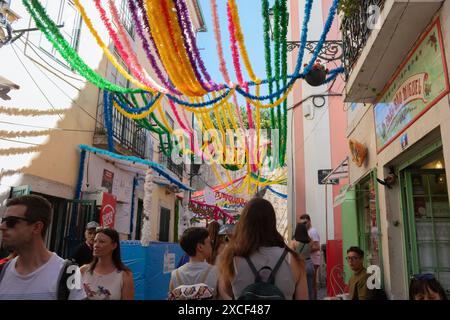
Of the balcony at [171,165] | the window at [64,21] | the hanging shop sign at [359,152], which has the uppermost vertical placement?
the window at [64,21]

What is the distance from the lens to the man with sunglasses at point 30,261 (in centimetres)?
217

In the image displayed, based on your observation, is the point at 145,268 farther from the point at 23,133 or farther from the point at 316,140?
the point at 316,140

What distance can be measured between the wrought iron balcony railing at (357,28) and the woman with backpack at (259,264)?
356 cm

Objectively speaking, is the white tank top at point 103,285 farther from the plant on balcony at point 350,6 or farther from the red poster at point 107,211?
the red poster at point 107,211

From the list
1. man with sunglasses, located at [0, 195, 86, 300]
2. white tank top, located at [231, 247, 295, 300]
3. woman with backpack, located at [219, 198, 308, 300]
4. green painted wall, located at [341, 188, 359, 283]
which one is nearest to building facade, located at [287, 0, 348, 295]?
green painted wall, located at [341, 188, 359, 283]

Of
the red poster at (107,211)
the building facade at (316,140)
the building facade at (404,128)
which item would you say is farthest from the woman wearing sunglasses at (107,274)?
the building facade at (316,140)

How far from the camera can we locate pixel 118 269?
11.3 feet

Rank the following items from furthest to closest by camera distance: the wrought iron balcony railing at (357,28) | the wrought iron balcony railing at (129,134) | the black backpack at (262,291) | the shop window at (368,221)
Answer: the wrought iron balcony railing at (129,134) < the shop window at (368,221) < the wrought iron balcony railing at (357,28) < the black backpack at (262,291)

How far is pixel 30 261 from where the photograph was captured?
2311mm

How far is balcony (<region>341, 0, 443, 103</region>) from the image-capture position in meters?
4.32

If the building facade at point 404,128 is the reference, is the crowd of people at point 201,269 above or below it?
below

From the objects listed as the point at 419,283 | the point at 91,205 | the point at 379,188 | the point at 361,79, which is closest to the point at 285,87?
the point at 361,79

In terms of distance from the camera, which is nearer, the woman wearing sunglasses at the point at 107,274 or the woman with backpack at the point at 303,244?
the woman wearing sunglasses at the point at 107,274

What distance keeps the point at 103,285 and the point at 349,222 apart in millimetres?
5758
